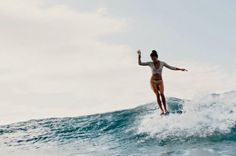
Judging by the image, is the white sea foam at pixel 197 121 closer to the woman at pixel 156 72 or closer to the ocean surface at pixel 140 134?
the ocean surface at pixel 140 134

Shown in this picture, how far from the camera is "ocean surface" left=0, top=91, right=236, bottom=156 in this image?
14562 millimetres

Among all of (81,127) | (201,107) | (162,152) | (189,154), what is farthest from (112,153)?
(81,127)

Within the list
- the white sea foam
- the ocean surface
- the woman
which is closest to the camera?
the ocean surface

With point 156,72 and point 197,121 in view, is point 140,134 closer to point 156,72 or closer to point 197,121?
point 197,121

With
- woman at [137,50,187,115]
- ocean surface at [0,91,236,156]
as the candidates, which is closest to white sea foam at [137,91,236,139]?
ocean surface at [0,91,236,156]

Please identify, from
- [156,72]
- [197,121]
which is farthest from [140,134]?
[156,72]

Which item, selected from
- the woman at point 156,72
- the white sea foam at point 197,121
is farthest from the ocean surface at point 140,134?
the woman at point 156,72

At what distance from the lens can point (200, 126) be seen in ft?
52.7

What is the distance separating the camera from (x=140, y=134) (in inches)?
671

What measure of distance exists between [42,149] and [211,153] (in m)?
6.66

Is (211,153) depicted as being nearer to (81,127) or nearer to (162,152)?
(162,152)

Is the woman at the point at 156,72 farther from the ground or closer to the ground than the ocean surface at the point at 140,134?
farther from the ground

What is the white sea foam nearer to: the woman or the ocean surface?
the ocean surface

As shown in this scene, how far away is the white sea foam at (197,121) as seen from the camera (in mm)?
15867
